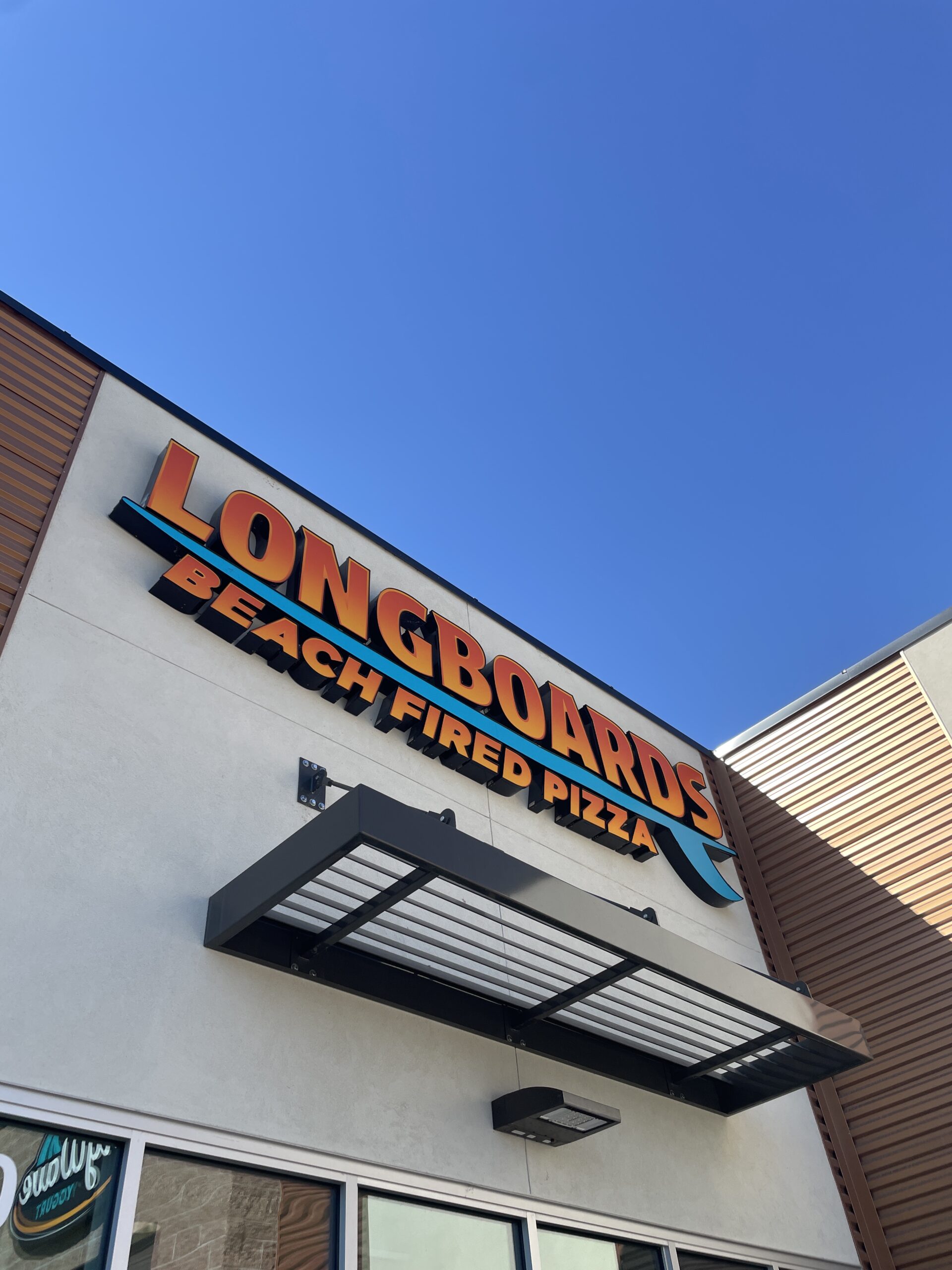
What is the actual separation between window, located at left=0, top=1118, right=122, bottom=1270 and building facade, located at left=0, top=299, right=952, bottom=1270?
13mm

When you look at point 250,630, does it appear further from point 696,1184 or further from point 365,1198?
point 696,1184

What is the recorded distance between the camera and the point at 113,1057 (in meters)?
4.55

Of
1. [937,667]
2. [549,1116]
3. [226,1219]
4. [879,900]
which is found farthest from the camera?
[937,667]

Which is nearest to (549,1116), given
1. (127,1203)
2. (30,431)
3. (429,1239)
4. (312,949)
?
(429,1239)

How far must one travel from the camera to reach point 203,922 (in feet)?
17.8

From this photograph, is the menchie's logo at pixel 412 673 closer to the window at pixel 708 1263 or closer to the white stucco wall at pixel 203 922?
the white stucco wall at pixel 203 922

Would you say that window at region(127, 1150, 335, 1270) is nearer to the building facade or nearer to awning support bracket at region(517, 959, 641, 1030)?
the building facade

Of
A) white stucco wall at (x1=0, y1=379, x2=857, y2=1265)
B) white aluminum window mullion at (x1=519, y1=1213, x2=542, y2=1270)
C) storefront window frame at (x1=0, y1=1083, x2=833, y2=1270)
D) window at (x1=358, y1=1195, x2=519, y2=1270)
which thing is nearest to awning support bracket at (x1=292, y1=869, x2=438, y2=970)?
white stucco wall at (x1=0, y1=379, x2=857, y2=1265)

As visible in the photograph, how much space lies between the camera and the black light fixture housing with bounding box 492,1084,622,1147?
580 cm

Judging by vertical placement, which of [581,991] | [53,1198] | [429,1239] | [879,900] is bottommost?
[53,1198]

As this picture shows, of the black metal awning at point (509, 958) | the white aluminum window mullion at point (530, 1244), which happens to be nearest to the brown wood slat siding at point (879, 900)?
the black metal awning at point (509, 958)

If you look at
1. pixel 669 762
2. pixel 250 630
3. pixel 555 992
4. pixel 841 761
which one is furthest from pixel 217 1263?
pixel 841 761

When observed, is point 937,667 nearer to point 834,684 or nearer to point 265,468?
point 834,684

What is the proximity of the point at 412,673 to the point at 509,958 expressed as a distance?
2.88 metres
